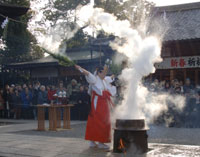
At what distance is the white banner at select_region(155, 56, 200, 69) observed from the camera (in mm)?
18016

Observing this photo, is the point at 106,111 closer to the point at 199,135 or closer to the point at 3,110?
the point at 199,135

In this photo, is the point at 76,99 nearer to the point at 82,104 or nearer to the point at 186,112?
the point at 82,104

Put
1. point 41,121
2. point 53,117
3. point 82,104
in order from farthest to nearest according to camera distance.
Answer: point 82,104, point 41,121, point 53,117

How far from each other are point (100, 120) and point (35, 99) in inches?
420

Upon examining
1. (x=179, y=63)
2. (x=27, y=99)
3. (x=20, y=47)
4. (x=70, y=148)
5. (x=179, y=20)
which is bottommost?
(x=70, y=148)

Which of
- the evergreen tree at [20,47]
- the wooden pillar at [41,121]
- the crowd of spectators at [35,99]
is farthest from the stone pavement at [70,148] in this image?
the evergreen tree at [20,47]

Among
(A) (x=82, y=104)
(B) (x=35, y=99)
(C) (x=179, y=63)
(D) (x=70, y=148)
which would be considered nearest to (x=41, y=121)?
(A) (x=82, y=104)

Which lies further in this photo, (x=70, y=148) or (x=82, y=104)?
(x=82, y=104)

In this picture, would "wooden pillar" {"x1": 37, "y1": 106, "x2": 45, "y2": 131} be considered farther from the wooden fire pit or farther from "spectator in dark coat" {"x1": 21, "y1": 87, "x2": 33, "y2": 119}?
the wooden fire pit

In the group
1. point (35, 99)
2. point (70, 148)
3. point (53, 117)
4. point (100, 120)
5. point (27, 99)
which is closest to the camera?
point (100, 120)

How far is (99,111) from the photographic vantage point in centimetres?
750

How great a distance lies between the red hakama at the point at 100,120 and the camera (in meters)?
7.41

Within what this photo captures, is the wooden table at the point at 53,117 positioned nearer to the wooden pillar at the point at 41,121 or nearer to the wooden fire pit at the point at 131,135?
the wooden pillar at the point at 41,121

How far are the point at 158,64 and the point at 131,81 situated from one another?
12.3 m
